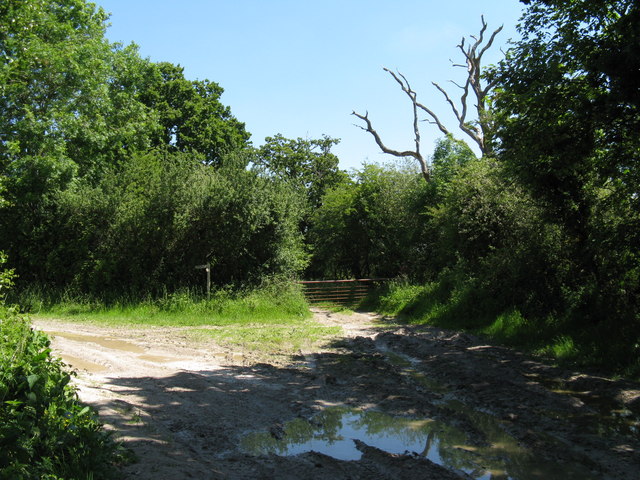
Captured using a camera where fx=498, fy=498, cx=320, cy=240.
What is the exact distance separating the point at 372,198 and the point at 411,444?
20.3 metres

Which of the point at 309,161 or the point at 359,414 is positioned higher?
the point at 309,161

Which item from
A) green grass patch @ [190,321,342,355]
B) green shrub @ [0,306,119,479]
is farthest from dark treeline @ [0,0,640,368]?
green shrub @ [0,306,119,479]

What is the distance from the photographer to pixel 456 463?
5.14 metres

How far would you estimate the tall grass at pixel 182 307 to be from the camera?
15.8m

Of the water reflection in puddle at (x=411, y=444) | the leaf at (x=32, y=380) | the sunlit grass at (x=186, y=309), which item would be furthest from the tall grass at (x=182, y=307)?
the leaf at (x=32, y=380)

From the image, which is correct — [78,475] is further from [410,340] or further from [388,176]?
[388,176]

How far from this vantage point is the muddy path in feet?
16.0

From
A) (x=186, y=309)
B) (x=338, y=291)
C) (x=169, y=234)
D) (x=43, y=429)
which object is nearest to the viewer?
(x=43, y=429)

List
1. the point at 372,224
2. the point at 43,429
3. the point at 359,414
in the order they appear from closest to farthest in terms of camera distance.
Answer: the point at 43,429 → the point at 359,414 → the point at 372,224

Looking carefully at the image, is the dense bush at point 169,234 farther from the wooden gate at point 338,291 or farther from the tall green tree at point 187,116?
the tall green tree at point 187,116

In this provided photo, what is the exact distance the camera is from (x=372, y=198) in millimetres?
25422

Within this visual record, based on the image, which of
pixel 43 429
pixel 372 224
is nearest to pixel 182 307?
pixel 372 224

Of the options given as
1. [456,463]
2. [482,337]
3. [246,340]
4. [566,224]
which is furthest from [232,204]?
[456,463]

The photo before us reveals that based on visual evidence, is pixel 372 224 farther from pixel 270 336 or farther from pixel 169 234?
pixel 270 336
